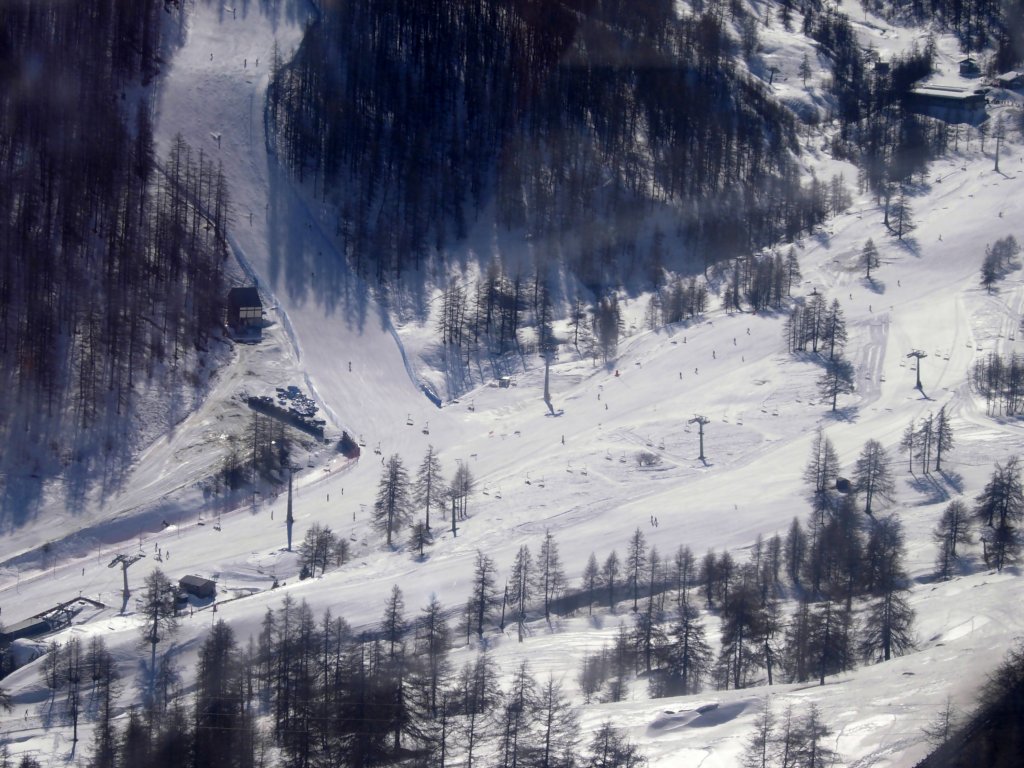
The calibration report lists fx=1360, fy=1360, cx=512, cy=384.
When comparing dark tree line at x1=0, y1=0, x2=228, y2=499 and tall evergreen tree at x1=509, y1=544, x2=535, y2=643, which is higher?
dark tree line at x1=0, y1=0, x2=228, y2=499

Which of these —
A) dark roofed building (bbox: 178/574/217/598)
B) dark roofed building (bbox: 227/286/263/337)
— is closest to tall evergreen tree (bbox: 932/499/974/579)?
dark roofed building (bbox: 178/574/217/598)

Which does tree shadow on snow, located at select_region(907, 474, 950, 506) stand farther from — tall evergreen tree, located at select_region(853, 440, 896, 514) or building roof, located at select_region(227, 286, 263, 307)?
building roof, located at select_region(227, 286, 263, 307)

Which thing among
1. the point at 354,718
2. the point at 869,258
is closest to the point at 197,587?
the point at 354,718

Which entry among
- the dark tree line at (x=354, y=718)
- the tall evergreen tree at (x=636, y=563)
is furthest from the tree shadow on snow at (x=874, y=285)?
the dark tree line at (x=354, y=718)

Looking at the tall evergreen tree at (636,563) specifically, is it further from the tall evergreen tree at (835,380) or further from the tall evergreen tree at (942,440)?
the tall evergreen tree at (835,380)

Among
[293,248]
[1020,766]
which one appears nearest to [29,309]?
[293,248]

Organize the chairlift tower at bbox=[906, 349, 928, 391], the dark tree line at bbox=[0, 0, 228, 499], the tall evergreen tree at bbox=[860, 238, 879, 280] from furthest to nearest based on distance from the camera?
the tall evergreen tree at bbox=[860, 238, 879, 280] < the chairlift tower at bbox=[906, 349, 928, 391] < the dark tree line at bbox=[0, 0, 228, 499]

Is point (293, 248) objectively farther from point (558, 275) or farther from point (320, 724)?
point (320, 724)

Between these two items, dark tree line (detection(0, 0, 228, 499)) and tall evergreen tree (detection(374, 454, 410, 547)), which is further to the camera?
dark tree line (detection(0, 0, 228, 499))
